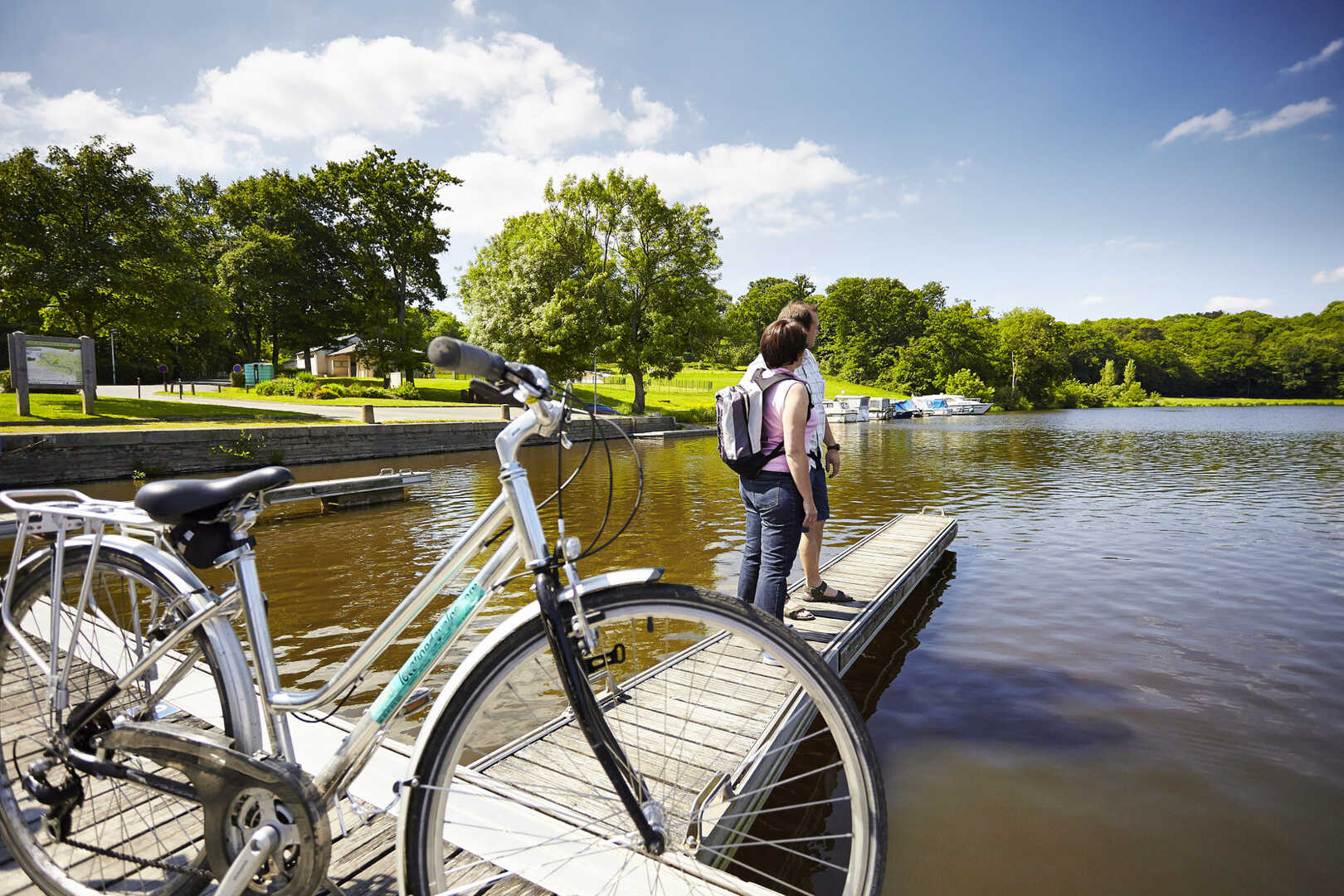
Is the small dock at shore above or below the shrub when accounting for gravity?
below

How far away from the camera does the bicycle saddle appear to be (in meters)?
1.67

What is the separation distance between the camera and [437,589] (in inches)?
60.9

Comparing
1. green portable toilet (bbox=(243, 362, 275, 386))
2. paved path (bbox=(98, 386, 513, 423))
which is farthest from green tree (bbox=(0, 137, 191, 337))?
green portable toilet (bbox=(243, 362, 275, 386))

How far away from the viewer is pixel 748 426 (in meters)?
3.70

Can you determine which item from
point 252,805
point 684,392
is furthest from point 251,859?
point 684,392

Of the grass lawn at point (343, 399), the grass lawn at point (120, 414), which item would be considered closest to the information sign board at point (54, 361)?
the grass lawn at point (120, 414)

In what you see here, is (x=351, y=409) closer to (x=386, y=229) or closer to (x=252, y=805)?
(x=386, y=229)

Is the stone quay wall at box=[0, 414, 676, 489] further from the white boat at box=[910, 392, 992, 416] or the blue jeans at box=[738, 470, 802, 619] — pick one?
the white boat at box=[910, 392, 992, 416]

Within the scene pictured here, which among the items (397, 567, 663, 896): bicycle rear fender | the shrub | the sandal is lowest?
the sandal

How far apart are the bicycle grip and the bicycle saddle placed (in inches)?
25.2

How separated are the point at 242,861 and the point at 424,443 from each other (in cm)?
2057

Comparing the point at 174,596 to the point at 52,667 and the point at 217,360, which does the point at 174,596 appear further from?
the point at 217,360

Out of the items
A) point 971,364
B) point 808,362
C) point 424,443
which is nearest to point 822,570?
point 808,362

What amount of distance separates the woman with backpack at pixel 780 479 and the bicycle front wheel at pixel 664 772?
579 millimetres
